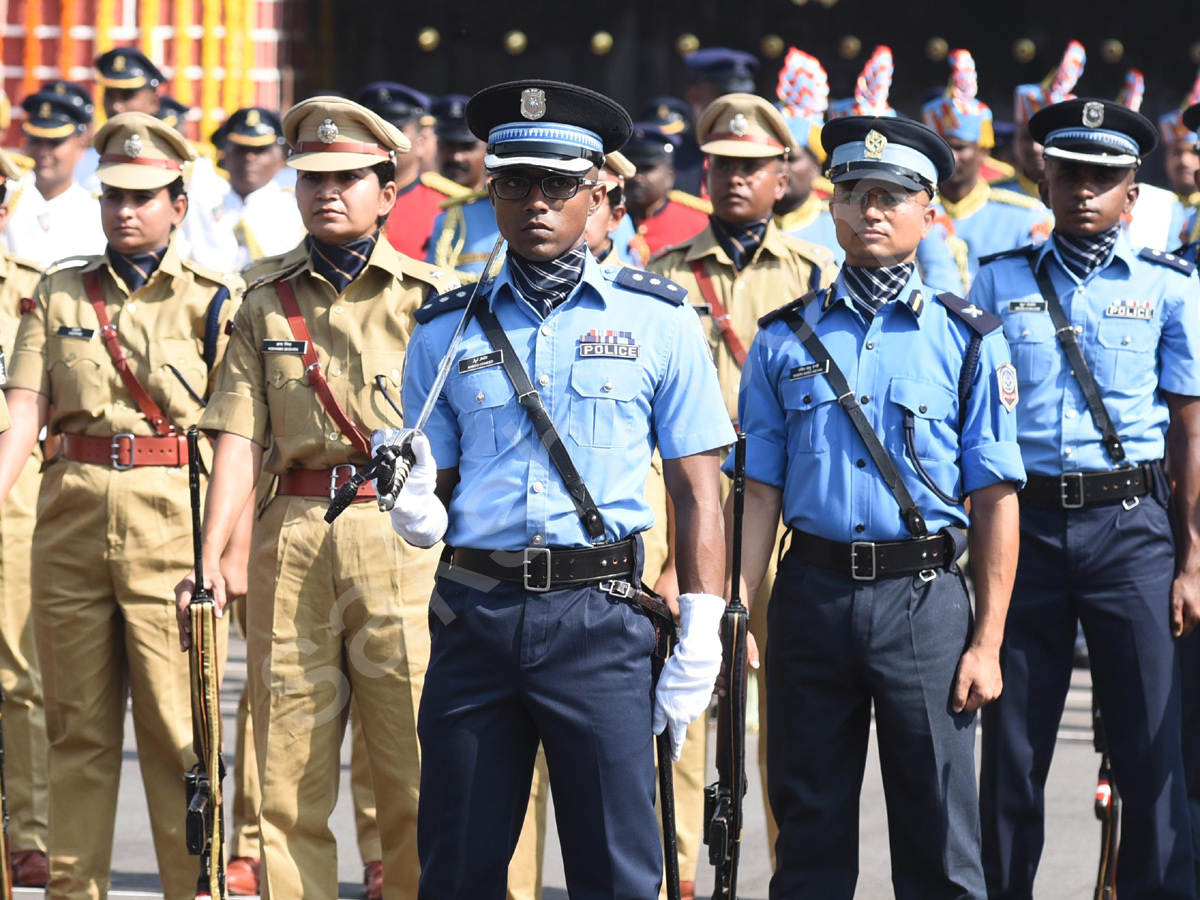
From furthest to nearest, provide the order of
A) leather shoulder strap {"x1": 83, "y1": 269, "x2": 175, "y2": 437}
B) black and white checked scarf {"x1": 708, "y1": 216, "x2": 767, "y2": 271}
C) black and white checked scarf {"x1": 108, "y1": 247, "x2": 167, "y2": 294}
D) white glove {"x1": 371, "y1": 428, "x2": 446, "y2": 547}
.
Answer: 1. black and white checked scarf {"x1": 708, "y1": 216, "x2": 767, "y2": 271}
2. black and white checked scarf {"x1": 108, "y1": 247, "x2": 167, "y2": 294}
3. leather shoulder strap {"x1": 83, "y1": 269, "x2": 175, "y2": 437}
4. white glove {"x1": 371, "y1": 428, "x2": 446, "y2": 547}

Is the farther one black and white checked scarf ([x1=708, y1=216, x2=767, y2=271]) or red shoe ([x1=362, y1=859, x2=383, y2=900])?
black and white checked scarf ([x1=708, y1=216, x2=767, y2=271])

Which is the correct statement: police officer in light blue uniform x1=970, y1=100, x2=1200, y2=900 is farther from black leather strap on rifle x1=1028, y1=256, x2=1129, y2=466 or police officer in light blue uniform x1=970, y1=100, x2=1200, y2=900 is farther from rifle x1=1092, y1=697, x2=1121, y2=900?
rifle x1=1092, y1=697, x2=1121, y2=900

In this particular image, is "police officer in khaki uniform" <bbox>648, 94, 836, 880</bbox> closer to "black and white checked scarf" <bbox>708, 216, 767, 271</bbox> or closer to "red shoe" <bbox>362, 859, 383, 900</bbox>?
"black and white checked scarf" <bbox>708, 216, 767, 271</bbox>

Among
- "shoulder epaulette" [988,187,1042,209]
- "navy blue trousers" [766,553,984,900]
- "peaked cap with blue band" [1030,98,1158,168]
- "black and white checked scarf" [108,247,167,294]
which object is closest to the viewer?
"navy blue trousers" [766,553,984,900]

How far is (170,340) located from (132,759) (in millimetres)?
2731

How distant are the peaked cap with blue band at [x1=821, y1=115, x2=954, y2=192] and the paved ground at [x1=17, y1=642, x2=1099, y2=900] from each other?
231cm

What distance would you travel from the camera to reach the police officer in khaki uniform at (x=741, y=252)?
251 inches

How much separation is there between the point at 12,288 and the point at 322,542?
6.71ft

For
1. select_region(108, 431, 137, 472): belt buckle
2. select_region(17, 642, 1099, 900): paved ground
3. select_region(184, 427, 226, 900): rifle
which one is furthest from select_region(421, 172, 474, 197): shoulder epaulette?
select_region(184, 427, 226, 900): rifle

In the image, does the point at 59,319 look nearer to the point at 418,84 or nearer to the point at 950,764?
the point at 950,764

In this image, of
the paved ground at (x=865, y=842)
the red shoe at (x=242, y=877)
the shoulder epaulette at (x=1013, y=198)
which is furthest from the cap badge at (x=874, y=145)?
the shoulder epaulette at (x=1013, y=198)

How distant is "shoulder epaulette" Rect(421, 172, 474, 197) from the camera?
9.04 meters

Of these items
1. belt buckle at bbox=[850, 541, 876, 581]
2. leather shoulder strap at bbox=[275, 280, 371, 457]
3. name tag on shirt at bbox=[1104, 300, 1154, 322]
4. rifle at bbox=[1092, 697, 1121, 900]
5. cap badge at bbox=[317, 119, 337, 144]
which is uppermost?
cap badge at bbox=[317, 119, 337, 144]

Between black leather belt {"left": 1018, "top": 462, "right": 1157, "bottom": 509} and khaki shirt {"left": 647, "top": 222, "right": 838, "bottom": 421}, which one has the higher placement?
khaki shirt {"left": 647, "top": 222, "right": 838, "bottom": 421}
